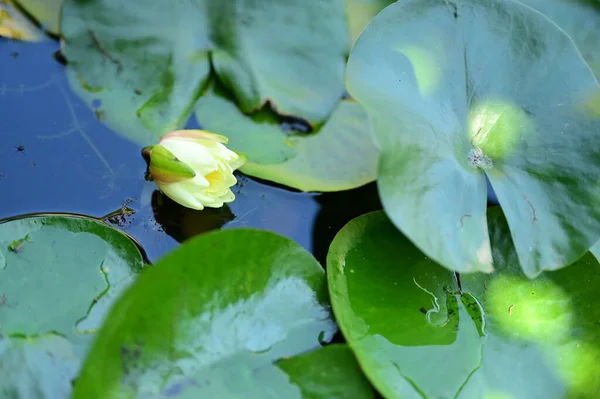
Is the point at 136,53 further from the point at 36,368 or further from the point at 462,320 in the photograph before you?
the point at 462,320

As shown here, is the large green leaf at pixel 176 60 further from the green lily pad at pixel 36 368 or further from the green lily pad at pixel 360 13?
the green lily pad at pixel 36 368

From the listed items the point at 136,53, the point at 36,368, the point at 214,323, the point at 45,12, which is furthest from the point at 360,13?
the point at 36,368

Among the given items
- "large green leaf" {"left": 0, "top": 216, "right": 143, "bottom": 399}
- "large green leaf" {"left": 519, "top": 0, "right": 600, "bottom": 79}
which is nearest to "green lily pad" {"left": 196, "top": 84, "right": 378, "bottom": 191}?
"large green leaf" {"left": 0, "top": 216, "right": 143, "bottom": 399}

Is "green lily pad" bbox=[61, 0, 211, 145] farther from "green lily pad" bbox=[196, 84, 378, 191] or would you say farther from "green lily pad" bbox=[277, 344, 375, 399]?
"green lily pad" bbox=[277, 344, 375, 399]

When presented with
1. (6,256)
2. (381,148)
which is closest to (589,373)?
(381,148)

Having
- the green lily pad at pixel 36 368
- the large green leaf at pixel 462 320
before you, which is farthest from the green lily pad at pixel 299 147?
the green lily pad at pixel 36 368
